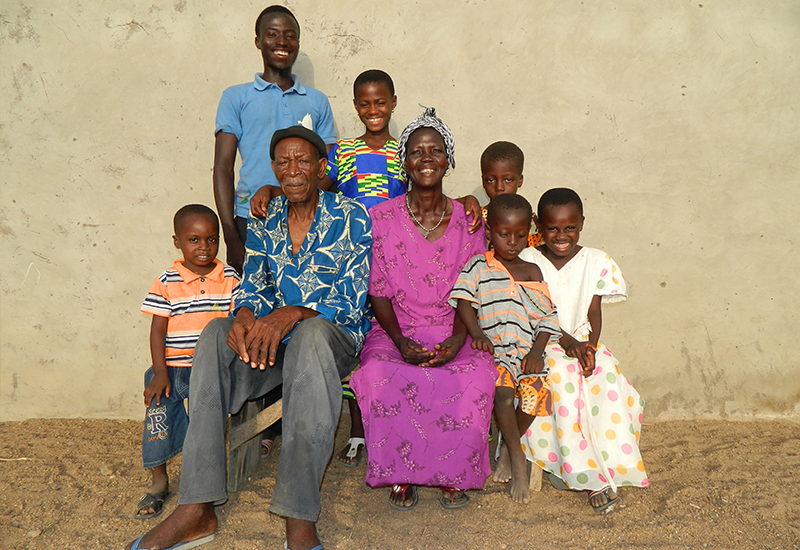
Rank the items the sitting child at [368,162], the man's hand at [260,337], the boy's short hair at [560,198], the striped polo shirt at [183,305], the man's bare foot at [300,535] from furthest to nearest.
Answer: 1. the sitting child at [368,162]
2. the boy's short hair at [560,198]
3. the striped polo shirt at [183,305]
4. the man's hand at [260,337]
5. the man's bare foot at [300,535]

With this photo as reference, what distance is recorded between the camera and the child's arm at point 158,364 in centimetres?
279

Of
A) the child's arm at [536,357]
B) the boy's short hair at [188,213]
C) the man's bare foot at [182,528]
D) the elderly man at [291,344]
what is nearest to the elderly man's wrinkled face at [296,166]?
the elderly man at [291,344]

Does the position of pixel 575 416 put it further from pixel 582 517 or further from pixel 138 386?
pixel 138 386

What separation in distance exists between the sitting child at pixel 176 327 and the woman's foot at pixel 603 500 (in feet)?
6.88

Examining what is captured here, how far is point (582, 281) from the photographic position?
3123 millimetres

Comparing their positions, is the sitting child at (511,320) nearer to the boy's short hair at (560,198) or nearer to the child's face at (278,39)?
the boy's short hair at (560,198)

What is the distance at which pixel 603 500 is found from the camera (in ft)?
9.19

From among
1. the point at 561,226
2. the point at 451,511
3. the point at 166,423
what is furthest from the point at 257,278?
the point at 561,226

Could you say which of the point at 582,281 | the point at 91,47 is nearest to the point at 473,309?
the point at 582,281

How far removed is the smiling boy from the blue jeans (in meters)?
0.82

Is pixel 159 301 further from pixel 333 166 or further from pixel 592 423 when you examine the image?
pixel 592 423

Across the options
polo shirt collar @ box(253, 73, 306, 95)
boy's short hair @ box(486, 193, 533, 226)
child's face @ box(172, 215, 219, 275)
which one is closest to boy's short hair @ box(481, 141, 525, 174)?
boy's short hair @ box(486, 193, 533, 226)

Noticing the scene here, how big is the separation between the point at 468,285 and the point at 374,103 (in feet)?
4.16

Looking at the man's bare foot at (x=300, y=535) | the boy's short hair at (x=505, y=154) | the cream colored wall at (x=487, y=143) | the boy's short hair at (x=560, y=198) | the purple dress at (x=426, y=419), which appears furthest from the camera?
the cream colored wall at (x=487, y=143)
